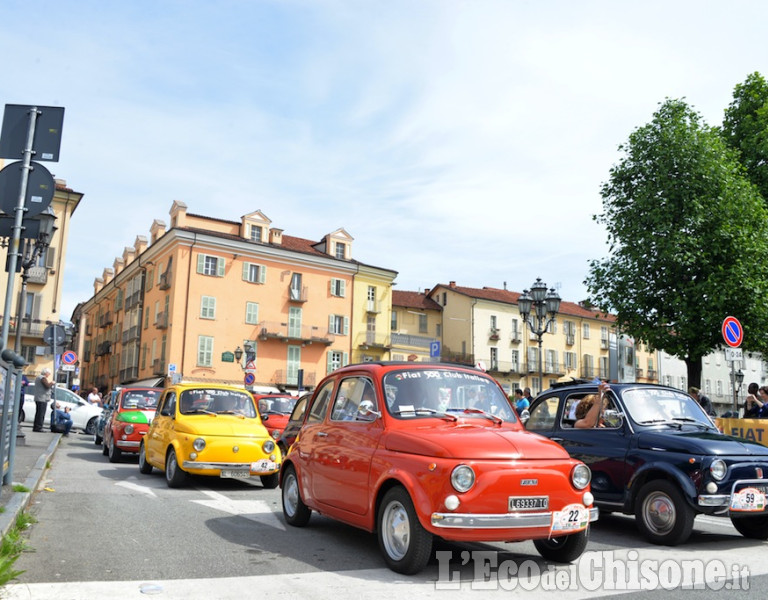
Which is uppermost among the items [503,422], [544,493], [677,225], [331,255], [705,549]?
[331,255]

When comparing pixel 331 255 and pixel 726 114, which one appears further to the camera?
pixel 331 255

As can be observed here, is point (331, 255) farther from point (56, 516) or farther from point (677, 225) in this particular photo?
point (56, 516)

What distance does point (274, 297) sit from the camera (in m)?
53.1

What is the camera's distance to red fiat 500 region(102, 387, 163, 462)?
1491 cm

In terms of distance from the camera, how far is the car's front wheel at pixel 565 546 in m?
6.13

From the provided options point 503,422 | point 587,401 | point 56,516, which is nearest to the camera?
point 503,422

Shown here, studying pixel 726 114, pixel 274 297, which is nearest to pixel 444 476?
pixel 726 114

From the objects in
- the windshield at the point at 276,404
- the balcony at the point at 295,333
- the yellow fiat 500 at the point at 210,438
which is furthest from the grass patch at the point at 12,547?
the balcony at the point at 295,333

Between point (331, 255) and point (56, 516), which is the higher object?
point (331, 255)

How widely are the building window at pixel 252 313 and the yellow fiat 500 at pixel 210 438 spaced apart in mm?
39289

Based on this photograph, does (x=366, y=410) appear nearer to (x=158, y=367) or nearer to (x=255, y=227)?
(x=158, y=367)

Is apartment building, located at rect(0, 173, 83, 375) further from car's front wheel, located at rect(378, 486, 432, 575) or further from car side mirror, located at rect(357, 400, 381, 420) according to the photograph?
car's front wheel, located at rect(378, 486, 432, 575)

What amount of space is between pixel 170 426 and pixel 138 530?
4.40m

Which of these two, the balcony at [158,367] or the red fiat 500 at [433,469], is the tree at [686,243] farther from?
the balcony at [158,367]
